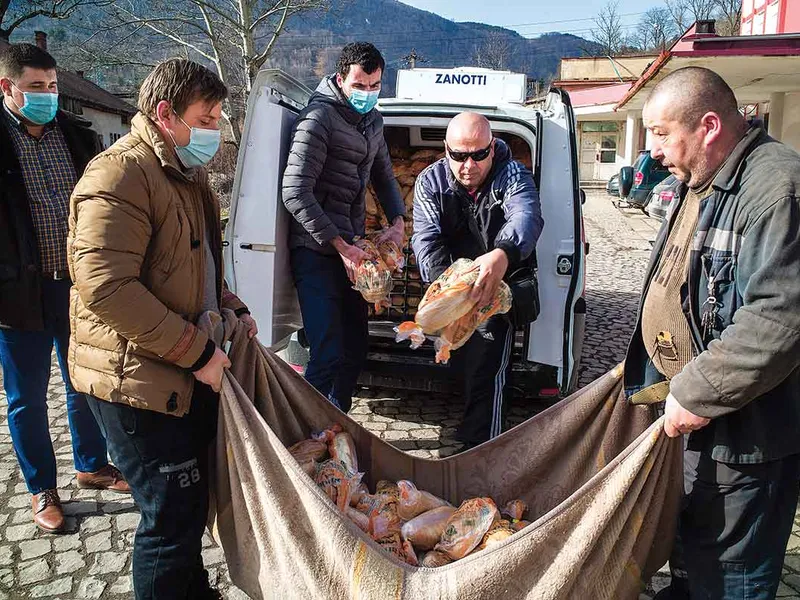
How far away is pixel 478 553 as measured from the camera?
6.08 feet

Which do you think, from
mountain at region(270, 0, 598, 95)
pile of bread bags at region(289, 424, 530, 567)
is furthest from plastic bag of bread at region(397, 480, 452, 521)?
mountain at region(270, 0, 598, 95)

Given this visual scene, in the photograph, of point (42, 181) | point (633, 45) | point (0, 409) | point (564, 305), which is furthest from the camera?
point (633, 45)

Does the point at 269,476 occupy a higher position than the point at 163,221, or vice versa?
the point at 163,221

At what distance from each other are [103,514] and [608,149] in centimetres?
3360

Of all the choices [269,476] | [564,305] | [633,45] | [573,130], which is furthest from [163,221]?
[633,45]

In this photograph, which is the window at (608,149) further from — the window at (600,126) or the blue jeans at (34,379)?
the blue jeans at (34,379)

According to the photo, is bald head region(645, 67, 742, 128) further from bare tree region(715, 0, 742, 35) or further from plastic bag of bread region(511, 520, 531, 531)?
bare tree region(715, 0, 742, 35)

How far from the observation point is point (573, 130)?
3709 mm

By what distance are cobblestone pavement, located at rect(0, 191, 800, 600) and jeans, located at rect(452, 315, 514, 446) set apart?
0.51 meters

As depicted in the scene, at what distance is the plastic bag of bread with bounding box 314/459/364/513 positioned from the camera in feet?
7.89

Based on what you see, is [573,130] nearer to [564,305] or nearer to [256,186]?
[564,305]

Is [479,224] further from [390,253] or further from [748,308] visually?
[748,308]

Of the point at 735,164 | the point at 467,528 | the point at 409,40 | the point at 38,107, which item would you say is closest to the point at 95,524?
the point at 467,528

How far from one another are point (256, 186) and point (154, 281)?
154cm
